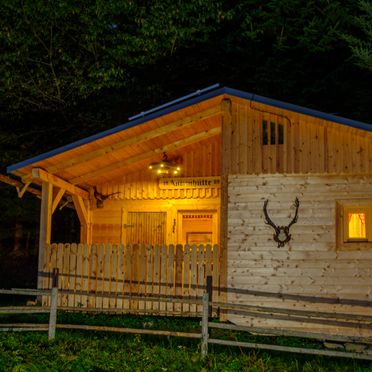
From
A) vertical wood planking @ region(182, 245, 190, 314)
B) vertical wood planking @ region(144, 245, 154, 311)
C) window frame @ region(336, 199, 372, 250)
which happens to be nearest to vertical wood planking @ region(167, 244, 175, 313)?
vertical wood planking @ region(182, 245, 190, 314)

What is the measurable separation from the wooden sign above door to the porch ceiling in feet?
2.39

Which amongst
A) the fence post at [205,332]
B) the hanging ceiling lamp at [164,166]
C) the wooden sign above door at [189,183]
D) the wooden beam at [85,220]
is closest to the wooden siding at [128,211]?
the wooden beam at [85,220]

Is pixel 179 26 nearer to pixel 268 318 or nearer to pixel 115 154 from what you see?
pixel 115 154

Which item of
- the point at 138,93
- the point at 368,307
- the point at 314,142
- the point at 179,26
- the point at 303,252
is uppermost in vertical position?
the point at 179,26

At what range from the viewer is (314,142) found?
14.1m

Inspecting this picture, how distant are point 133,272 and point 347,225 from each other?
17.5 ft

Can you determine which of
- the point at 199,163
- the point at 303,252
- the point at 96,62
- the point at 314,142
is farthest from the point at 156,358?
the point at 96,62

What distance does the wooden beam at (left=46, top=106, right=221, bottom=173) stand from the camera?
1510 cm

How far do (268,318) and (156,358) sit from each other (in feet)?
11.5

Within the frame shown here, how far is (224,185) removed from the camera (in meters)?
14.5

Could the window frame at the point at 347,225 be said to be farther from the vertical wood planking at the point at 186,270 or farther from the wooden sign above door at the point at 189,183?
the wooden sign above door at the point at 189,183

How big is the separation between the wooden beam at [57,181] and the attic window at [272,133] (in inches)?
222

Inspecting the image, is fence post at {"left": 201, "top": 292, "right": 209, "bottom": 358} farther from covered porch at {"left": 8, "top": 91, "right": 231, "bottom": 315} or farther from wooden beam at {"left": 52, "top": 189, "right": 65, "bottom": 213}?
wooden beam at {"left": 52, "top": 189, "right": 65, "bottom": 213}

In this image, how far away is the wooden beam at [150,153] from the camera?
16875mm
